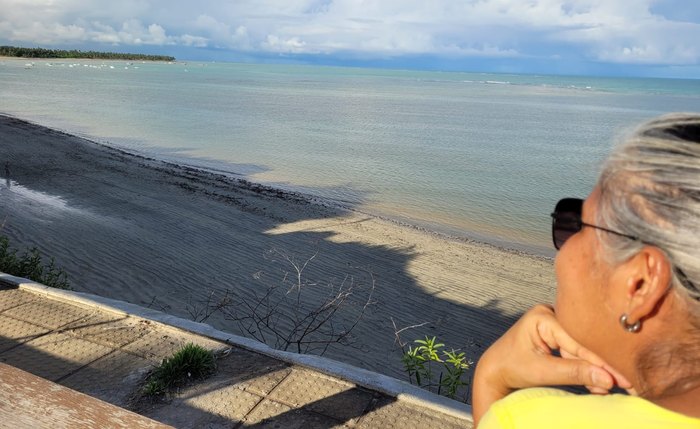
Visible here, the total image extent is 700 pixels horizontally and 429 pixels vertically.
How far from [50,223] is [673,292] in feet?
39.5

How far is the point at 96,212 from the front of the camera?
12.4 m

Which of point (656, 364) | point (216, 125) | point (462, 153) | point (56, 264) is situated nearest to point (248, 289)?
point (56, 264)

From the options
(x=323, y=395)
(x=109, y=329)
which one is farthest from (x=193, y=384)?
(x=109, y=329)

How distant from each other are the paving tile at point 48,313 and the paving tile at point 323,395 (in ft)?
6.82

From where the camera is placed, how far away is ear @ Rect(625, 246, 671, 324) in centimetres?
98

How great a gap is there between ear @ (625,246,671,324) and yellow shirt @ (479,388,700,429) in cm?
16

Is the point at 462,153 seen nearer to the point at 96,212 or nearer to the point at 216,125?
the point at 216,125

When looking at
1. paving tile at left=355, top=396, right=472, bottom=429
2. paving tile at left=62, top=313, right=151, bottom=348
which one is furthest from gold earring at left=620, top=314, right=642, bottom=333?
paving tile at left=62, top=313, right=151, bottom=348

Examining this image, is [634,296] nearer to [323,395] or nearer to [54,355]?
[323,395]

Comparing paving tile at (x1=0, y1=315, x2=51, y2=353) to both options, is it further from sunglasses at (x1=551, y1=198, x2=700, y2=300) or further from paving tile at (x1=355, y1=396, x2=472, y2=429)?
sunglasses at (x1=551, y1=198, x2=700, y2=300)

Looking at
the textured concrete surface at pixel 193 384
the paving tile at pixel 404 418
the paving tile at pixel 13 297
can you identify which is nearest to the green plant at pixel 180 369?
the textured concrete surface at pixel 193 384

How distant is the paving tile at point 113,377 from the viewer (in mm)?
3535

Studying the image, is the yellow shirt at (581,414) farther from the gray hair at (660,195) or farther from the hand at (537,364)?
the gray hair at (660,195)

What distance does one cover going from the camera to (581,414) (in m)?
1.02
